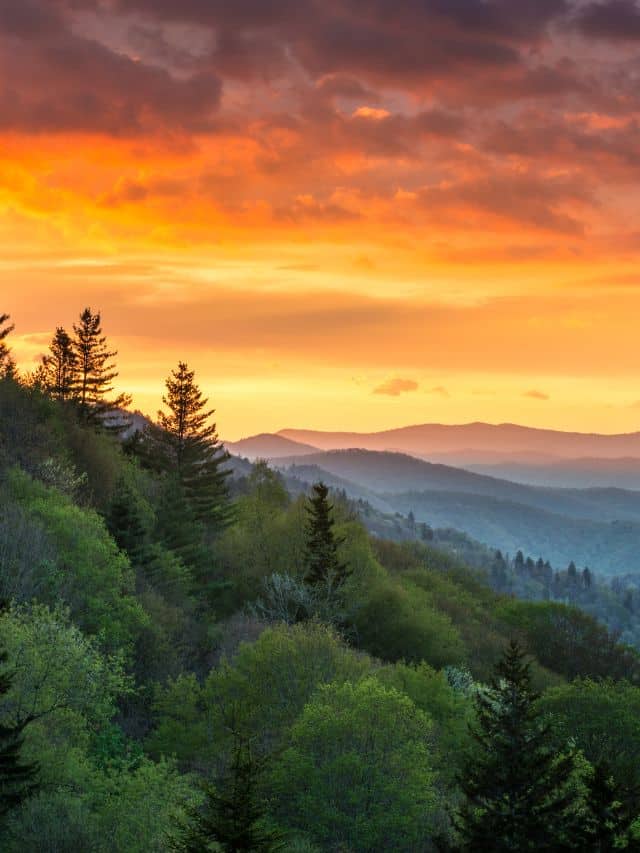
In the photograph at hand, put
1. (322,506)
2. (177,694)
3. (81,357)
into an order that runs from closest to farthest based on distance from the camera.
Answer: (177,694)
(322,506)
(81,357)

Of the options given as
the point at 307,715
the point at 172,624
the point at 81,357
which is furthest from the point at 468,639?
the point at 307,715

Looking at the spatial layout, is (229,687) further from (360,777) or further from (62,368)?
(62,368)

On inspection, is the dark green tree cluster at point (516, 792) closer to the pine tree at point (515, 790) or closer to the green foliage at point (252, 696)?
the pine tree at point (515, 790)

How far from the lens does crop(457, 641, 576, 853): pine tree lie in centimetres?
3141

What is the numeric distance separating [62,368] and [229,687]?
196ft

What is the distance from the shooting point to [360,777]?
40.6 meters

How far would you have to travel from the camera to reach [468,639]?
93562mm

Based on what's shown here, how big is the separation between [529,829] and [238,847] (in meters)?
12.6

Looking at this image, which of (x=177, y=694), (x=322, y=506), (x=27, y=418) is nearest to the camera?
(x=177, y=694)

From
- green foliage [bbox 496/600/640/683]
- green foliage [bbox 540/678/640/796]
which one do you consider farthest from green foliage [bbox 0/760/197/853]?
green foliage [bbox 496/600/640/683]

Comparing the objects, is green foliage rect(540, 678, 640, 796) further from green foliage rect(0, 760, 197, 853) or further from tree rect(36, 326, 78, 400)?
tree rect(36, 326, 78, 400)

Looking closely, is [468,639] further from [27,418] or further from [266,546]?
[27,418]

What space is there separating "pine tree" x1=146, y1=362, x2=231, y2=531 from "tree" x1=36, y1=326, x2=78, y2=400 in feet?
31.1

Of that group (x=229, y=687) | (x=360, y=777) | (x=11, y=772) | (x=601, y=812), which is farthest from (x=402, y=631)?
(x=601, y=812)
